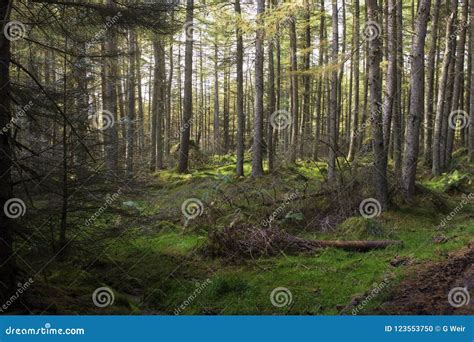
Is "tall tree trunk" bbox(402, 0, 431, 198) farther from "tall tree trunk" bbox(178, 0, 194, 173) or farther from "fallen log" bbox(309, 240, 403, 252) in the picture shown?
"tall tree trunk" bbox(178, 0, 194, 173)

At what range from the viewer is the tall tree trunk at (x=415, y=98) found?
36.8 feet

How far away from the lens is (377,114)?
10531 mm

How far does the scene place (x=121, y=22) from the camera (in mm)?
6668

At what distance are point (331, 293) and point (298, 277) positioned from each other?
34.3 inches

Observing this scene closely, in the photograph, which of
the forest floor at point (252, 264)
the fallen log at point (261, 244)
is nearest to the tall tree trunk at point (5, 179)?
the forest floor at point (252, 264)

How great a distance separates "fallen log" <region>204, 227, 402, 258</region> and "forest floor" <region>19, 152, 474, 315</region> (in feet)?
0.49

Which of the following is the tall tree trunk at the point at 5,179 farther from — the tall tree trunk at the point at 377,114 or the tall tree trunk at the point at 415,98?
the tall tree trunk at the point at 415,98

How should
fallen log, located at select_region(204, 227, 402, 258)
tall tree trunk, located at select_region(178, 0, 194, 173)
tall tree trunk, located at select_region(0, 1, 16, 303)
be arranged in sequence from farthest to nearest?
1. tall tree trunk, located at select_region(178, 0, 194, 173)
2. fallen log, located at select_region(204, 227, 402, 258)
3. tall tree trunk, located at select_region(0, 1, 16, 303)

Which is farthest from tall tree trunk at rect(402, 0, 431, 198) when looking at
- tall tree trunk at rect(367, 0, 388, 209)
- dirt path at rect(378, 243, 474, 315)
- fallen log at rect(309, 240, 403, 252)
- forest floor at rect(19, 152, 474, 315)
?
dirt path at rect(378, 243, 474, 315)

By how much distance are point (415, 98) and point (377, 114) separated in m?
1.48

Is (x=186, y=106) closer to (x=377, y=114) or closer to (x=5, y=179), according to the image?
(x=377, y=114)

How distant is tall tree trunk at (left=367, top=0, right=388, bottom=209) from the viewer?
10523 millimetres

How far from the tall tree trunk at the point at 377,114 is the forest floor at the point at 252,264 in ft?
1.54

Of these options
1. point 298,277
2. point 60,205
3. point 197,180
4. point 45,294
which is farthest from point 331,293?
point 197,180
